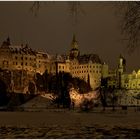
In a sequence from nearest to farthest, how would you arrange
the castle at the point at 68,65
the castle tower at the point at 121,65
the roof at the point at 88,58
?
Result: the castle tower at the point at 121,65 < the roof at the point at 88,58 < the castle at the point at 68,65

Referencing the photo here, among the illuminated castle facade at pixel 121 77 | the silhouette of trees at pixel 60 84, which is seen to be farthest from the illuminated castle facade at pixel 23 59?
the illuminated castle facade at pixel 121 77

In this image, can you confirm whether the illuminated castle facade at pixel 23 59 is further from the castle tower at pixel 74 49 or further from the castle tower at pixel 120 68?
the castle tower at pixel 120 68

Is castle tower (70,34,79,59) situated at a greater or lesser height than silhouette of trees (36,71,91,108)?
greater

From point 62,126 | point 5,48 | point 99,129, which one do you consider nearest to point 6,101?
point 5,48

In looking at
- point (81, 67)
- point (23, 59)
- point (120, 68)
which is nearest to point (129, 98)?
point (120, 68)

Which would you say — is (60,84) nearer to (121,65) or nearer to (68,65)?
(68,65)

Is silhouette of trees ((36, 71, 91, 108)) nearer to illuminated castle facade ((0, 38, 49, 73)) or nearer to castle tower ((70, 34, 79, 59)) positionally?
illuminated castle facade ((0, 38, 49, 73))

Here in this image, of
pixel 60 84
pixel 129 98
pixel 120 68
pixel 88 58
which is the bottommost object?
pixel 129 98

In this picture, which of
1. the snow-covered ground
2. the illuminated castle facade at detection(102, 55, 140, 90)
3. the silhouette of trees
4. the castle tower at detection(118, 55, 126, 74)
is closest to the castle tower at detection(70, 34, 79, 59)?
the silhouette of trees

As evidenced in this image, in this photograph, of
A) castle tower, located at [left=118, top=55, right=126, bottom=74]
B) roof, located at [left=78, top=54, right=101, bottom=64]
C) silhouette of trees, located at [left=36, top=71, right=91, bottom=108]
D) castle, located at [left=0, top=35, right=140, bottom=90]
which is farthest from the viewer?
silhouette of trees, located at [left=36, top=71, right=91, bottom=108]
